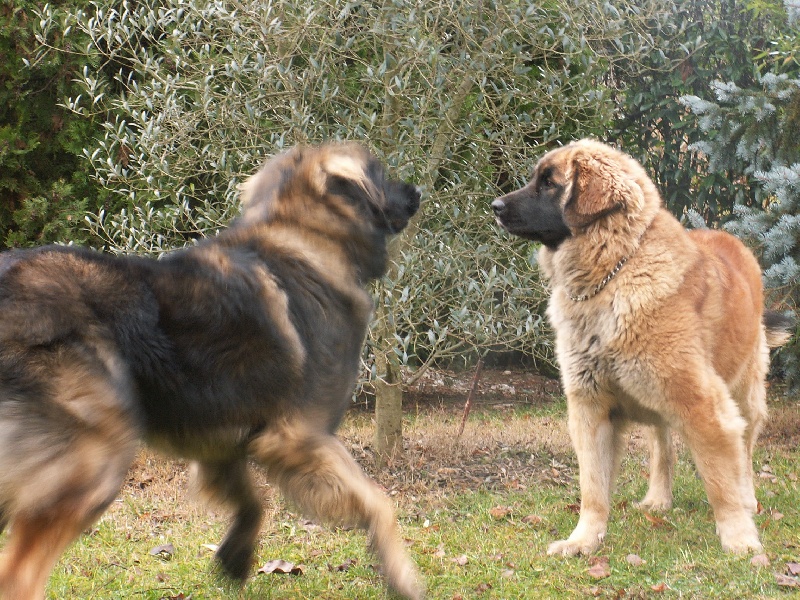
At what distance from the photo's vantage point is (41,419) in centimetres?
282

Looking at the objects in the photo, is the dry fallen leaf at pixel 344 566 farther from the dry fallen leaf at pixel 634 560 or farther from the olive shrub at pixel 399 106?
the olive shrub at pixel 399 106

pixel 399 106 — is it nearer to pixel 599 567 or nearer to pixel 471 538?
pixel 471 538

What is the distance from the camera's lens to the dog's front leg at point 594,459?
185 inches

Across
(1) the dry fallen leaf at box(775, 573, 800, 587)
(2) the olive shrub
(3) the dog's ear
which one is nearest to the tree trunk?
(2) the olive shrub

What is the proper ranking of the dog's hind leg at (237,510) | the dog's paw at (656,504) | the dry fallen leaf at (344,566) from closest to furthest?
the dog's hind leg at (237,510), the dry fallen leaf at (344,566), the dog's paw at (656,504)

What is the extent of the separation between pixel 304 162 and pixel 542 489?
11.0 feet

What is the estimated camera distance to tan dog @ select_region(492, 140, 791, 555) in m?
4.47

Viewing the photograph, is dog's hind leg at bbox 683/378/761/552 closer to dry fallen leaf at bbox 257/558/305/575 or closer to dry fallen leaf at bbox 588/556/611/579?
dry fallen leaf at bbox 588/556/611/579

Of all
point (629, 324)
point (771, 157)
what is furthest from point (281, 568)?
point (771, 157)

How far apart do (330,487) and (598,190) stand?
2360 millimetres

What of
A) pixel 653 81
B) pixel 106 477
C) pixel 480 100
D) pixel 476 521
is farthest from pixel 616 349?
pixel 653 81

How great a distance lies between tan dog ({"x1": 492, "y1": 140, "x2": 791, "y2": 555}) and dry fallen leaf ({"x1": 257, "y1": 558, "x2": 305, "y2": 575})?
53.4 inches

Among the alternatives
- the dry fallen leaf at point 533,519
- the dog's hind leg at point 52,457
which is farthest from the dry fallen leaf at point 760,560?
the dog's hind leg at point 52,457

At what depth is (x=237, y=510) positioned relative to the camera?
150 inches
